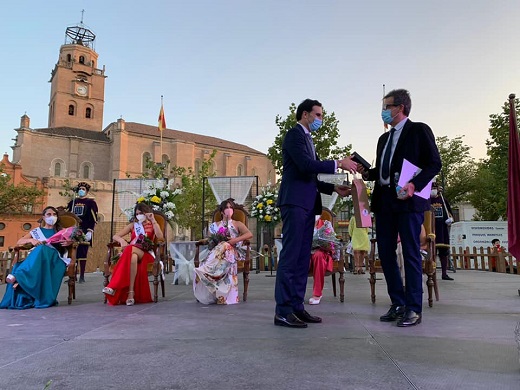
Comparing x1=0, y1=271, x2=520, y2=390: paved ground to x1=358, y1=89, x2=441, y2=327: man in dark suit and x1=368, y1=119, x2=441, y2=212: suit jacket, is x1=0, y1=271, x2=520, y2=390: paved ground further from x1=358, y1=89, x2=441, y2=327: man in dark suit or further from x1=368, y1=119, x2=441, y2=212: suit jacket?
x1=368, y1=119, x2=441, y2=212: suit jacket

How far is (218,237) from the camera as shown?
18.5 ft

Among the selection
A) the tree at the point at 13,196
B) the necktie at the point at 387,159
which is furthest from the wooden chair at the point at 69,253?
the tree at the point at 13,196

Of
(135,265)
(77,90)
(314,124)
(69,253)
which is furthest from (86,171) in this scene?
(314,124)

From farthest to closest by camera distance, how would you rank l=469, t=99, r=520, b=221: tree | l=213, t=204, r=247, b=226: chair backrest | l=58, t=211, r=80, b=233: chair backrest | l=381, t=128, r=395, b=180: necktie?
l=469, t=99, r=520, b=221: tree < l=213, t=204, r=247, b=226: chair backrest < l=58, t=211, r=80, b=233: chair backrest < l=381, t=128, r=395, b=180: necktie

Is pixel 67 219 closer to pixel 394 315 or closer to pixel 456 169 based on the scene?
pixel 394 315

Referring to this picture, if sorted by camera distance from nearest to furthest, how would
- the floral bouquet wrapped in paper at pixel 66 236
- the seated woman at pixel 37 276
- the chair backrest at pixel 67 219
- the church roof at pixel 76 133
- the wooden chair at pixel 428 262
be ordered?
the wooden chair at pixel 428 262 < the seated woman at pixel 37 276 < the floral bouquet wrapped in paper at pixel 66 236 < the chair backrest at pixel 67 219 < the church roof at pixel 76 133

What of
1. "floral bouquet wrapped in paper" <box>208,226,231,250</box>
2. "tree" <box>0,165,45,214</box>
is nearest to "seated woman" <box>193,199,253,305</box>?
"floral bouquet wrapped in paper" <box>208,226,231,250</box>

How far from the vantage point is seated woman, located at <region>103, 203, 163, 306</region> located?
16.8 ft

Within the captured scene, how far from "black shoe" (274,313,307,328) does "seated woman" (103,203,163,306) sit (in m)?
2.50

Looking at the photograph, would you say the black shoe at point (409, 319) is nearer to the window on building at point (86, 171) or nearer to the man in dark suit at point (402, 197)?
the man in dark suit at point (402, 197)

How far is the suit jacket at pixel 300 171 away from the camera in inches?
138

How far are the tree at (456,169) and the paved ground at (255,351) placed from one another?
2422cm

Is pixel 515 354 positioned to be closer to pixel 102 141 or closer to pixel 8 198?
pixel 8 198

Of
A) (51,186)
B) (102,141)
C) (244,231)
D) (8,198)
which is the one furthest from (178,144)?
(244,231)
